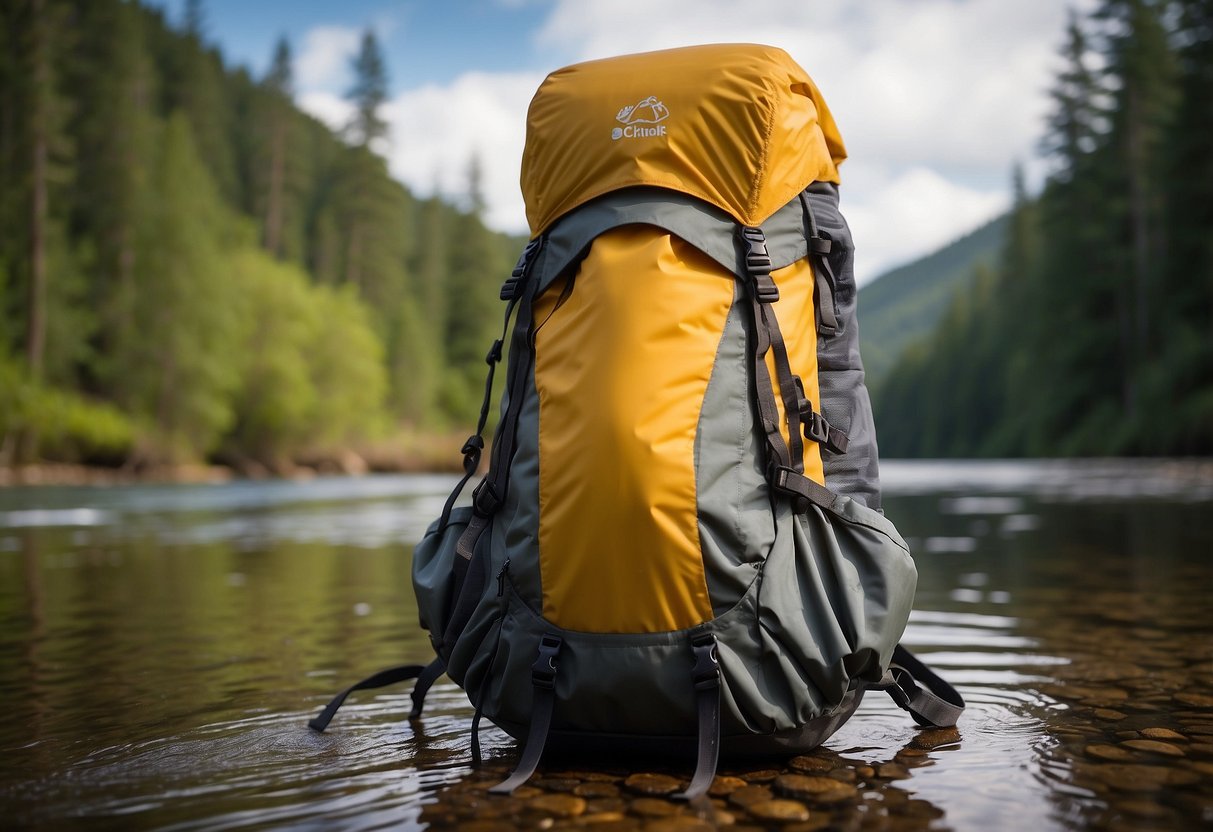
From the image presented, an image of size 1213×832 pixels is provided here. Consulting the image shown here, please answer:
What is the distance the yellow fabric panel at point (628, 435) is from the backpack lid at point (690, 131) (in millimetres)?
169

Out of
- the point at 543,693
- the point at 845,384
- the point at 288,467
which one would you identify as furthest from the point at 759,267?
the point at 288,467

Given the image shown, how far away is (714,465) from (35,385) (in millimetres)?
35232

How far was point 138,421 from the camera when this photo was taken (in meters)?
35.9

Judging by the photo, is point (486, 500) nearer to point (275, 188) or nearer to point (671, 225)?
point (671, 225)

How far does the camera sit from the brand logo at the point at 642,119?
2465mm

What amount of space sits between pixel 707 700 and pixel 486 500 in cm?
76

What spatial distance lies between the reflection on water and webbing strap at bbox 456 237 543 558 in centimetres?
57

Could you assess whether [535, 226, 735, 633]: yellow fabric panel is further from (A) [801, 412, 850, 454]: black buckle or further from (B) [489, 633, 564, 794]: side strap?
(A) [801, 412, 850, 454]: black buckle

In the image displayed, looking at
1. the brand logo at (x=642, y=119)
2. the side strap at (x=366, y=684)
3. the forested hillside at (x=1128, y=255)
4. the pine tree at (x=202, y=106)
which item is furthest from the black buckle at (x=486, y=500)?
the pine tree at (x=202, y=106)

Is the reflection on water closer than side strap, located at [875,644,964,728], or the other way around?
the reflection on water

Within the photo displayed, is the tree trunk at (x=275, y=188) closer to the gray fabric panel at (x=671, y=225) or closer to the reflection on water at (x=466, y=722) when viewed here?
the reflection on water at (x=466, y=722)

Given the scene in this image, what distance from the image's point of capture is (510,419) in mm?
2551

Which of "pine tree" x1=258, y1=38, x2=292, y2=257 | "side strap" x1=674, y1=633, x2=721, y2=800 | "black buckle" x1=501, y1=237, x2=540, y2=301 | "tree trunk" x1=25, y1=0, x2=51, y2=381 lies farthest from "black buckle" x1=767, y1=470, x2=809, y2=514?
"pine tree" x1=258, y1=38, x2=292, y2=257

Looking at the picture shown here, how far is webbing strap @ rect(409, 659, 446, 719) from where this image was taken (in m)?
2.87
